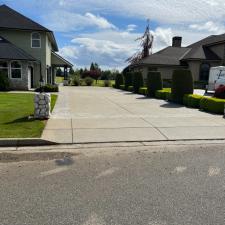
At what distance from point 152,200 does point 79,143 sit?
147 inches

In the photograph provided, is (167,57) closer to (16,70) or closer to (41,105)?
(16,70)

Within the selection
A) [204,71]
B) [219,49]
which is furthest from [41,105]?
[219,49]

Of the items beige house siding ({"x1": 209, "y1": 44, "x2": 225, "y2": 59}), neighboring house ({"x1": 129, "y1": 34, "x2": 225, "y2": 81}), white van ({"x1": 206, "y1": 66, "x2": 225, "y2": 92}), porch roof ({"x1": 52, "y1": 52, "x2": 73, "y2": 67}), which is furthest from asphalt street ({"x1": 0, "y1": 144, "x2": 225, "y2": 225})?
porch roof ({"x1": 52, "y1": 52, "x2": 73, "y2": 67})

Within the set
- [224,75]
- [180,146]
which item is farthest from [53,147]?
[224,75]

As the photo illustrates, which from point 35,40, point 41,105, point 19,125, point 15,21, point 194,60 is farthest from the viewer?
point 194,60

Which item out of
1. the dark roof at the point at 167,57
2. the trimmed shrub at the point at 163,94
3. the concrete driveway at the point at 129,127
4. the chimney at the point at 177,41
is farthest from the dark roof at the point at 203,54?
the concrete driveway at the point at 129,127

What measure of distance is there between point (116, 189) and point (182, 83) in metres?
13.4

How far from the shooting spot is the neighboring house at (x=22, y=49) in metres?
26.7

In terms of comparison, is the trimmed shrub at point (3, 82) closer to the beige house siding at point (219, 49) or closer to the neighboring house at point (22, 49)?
the neighboring house at point (22, 49)

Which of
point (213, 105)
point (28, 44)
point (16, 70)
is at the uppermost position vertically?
point (28, 44)

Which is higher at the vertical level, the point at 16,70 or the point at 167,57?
the point at 167,57

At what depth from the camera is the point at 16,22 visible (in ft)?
95.9

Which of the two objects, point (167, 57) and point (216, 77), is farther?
point (167, 57)

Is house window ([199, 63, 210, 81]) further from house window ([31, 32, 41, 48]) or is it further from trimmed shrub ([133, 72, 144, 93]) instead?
house window ([31, 32, 41, 48])
